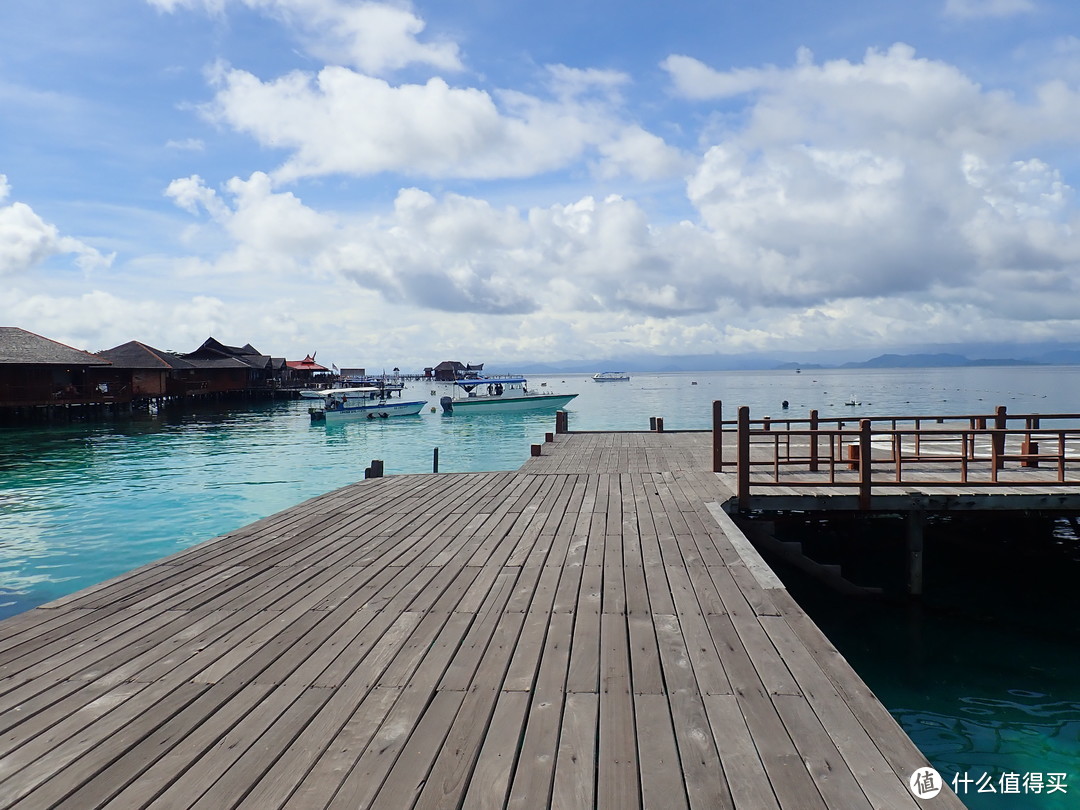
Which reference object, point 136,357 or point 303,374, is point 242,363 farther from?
point 303,374

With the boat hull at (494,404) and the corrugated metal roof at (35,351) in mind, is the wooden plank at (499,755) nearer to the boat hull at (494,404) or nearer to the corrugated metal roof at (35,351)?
the corrugated metal roof at (35,351)

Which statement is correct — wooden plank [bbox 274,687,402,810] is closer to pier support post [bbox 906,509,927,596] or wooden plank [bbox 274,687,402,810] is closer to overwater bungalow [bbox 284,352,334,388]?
pier support post [bbox 906,509,927,596]

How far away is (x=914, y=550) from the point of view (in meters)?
9.55

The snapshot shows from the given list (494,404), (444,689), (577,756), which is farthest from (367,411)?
(577,756)

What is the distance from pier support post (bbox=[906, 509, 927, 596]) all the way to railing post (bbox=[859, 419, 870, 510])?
1097 mm

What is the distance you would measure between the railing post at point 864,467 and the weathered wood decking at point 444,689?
3463mm

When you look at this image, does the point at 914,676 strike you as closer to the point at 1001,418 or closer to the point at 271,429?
the point at 1001,418

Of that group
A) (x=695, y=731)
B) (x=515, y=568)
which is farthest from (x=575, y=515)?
(x=695, y=731)

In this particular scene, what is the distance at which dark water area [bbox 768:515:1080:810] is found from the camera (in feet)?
19.6

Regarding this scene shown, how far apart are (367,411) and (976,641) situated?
46.5 metres

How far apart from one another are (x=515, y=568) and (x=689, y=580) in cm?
160

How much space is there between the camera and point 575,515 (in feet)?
26.9

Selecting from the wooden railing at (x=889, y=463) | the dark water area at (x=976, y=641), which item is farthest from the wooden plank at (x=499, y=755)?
the wooden railing at (x=889, y=463)

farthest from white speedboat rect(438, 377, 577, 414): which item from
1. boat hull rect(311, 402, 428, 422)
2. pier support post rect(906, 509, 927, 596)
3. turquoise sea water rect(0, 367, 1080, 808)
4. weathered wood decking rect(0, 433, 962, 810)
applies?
weathered wood decking rect(0, 433, 962, 810)
